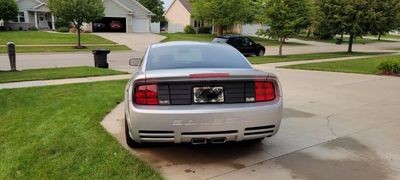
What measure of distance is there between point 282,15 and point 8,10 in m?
34.4

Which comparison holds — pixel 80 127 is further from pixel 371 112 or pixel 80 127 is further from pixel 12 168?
pixel 371 112

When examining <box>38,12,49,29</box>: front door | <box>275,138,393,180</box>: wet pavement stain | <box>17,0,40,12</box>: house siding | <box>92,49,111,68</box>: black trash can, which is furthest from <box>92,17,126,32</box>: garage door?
<box>275,138,393,180</box>: wet pavement stain

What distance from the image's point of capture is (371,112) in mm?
6855

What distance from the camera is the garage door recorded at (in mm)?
47875

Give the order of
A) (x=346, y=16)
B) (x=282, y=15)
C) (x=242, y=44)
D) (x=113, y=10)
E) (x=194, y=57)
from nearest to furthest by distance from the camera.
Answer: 1. (x=194, y=57)
2. (x=282, y=15)
3. (x=242, y=44)
4. (x=346, y=16)
5. (x=113, y=10)

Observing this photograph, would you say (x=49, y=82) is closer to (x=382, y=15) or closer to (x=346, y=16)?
(x=346, y=16)

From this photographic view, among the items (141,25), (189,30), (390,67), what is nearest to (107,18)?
(141,25)

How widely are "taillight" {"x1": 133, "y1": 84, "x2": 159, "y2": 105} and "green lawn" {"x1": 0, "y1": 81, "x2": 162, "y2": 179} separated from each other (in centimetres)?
73

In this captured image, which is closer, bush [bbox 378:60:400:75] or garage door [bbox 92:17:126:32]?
bush [bbox 378:60:400:75]

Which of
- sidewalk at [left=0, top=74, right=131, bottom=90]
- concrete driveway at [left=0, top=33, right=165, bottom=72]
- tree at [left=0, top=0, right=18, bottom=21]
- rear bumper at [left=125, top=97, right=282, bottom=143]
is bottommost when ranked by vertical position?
concrete driveway at [left=0, top=33, right=165, bottom=72]

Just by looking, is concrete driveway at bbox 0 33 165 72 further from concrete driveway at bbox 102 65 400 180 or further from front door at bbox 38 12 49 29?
front door at bbox 38 12 49 29

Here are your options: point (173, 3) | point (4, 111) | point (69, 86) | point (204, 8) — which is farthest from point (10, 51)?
point (173, 3)

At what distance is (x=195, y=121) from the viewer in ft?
12.6

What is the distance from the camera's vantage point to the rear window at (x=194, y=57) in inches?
183
